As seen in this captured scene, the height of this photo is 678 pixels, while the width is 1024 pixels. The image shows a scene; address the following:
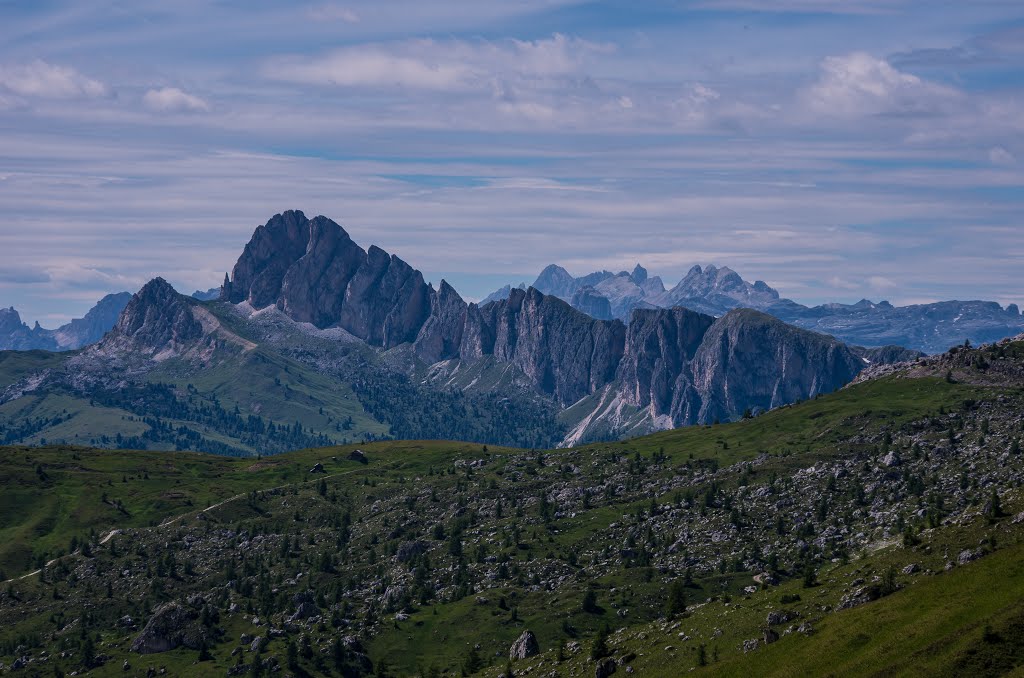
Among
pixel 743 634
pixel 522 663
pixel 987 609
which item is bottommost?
pixel 522 663

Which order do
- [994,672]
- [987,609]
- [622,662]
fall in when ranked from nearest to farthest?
[994,672] < [987,609] < [622,662]

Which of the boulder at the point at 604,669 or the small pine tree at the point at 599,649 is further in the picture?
the small pine tree at the point at 599,649

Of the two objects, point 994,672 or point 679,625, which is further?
point 679,625

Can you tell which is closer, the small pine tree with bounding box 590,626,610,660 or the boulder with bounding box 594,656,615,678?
the boulder with bounding box 594,656,615,678

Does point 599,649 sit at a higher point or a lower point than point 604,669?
higher

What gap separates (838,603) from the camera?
490 ft

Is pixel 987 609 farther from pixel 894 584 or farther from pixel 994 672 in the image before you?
pixel 894 584

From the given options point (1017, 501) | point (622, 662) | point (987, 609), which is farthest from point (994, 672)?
point (622, 662)

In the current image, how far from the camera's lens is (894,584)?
473ft

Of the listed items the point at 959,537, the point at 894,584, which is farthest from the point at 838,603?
the point at 959,537

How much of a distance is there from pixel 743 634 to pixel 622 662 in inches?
807

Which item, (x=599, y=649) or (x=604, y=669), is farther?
(x=599, y=649)

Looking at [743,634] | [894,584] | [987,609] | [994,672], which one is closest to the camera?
[994,672]

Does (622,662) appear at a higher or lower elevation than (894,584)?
lower
